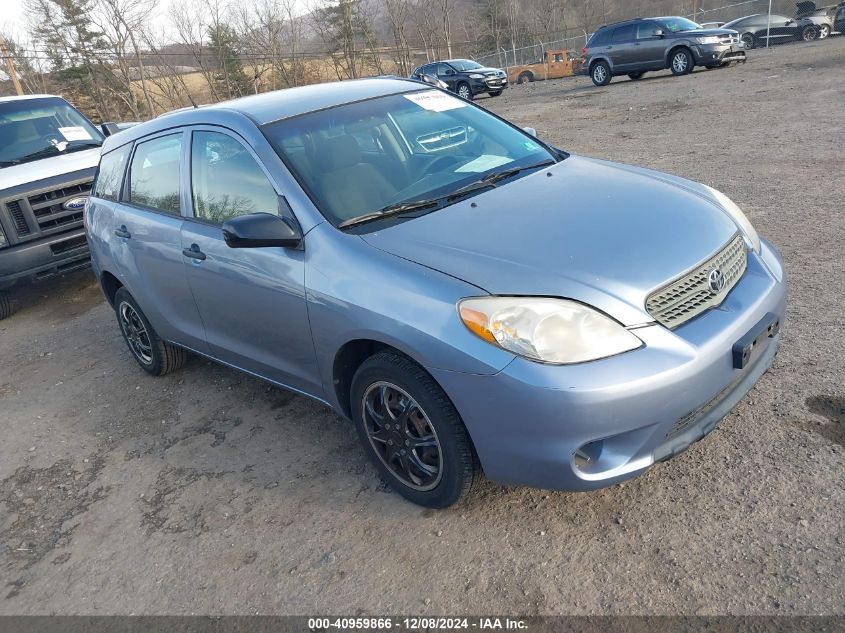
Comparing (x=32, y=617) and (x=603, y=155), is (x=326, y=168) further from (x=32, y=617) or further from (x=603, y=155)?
(x=603, y=155)

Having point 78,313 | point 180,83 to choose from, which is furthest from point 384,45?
point 78,313

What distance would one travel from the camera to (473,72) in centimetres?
2445

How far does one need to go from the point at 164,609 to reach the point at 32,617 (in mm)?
616

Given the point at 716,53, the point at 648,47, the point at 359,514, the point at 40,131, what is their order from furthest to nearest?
the point at 648,47 < the point at 716,53 < the point at 40,131 < the point at 359,514

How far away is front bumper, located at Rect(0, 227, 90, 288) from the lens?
6766mm

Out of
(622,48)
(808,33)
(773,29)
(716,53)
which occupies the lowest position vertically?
(808,33)

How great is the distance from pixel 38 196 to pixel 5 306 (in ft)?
4.11

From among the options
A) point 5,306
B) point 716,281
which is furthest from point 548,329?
point 5,306

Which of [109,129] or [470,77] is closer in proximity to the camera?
[109,129]

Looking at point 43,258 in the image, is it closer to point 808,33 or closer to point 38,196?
point 38,196

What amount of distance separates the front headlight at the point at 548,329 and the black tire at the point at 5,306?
21.6 ft

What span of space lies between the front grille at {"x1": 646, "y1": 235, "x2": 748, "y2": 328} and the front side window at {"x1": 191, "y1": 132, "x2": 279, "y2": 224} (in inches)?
72.2

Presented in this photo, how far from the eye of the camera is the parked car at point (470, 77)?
24109mm

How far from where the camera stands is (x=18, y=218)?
693cm
